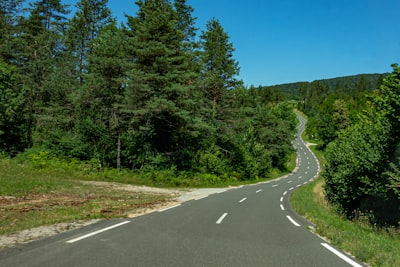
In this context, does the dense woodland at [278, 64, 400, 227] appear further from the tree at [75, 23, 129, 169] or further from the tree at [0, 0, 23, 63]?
the tree at [0, 0, 23, 63]

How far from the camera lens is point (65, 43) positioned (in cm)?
3353

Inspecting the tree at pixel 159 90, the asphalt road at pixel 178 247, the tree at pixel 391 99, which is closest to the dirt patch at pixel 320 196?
the tree at pixel 391 99

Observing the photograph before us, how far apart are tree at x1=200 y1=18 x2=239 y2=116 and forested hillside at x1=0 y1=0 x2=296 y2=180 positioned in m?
0.12

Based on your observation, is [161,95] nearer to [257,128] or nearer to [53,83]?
[53,83]

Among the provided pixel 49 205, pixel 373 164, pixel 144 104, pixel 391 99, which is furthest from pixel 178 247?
pixel 144 104

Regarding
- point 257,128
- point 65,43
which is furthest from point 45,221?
point 257,128

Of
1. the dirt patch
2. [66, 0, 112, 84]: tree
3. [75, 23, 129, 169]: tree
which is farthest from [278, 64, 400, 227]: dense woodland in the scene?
[66, 0, 112, 84]: tree

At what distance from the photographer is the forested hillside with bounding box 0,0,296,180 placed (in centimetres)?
2480

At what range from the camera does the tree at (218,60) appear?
114ft

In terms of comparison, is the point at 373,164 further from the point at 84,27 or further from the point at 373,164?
the point at 84,27

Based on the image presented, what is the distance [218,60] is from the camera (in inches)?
1358

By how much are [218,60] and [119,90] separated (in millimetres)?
12723

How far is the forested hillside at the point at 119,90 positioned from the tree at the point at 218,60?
12 centimetres

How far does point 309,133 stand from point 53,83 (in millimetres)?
102903
